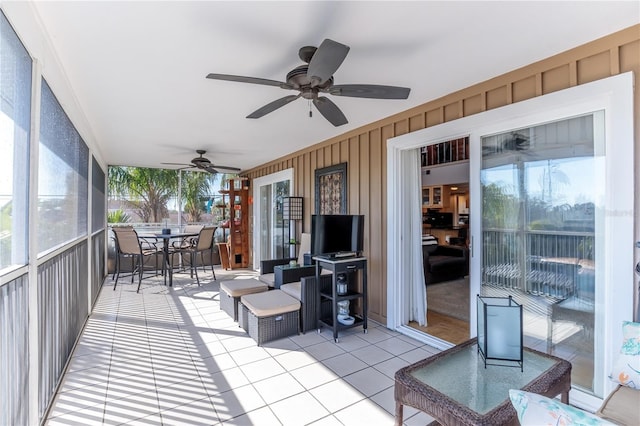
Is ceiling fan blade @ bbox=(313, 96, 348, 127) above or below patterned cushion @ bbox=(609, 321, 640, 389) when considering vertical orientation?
above

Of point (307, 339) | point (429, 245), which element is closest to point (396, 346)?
point (307, 339)

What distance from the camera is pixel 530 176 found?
2514 mm

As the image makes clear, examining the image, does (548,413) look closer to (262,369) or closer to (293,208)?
(262,369)

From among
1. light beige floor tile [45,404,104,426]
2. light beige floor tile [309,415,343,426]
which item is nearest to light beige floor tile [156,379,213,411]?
light beige floor tile [45,404,104,426]

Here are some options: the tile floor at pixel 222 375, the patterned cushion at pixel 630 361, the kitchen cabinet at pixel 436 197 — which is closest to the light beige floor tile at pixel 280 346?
the tile floor at pixel 222 375

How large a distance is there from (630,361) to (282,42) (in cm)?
274

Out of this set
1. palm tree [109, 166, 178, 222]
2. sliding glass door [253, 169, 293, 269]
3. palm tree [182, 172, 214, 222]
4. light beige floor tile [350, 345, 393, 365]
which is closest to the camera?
light beige floor tile [350, 345, 393, 365]

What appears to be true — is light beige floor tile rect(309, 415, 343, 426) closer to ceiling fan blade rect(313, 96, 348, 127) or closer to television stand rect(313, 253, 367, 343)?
television stand rect(313, 253, 367, 343)

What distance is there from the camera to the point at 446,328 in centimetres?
356

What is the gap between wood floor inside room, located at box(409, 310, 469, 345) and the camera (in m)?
3.28

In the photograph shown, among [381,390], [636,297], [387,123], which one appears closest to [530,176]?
[636,297]

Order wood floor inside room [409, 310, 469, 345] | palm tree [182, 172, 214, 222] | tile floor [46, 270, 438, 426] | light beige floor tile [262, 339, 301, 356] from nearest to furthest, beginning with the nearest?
tile floor [46, 270, 438, 426] < light beige floor tile [262, 339, 301, 356] < wood floor inside room [409, 310, 469, 345] < palm tree [182, 172, 214, 222]

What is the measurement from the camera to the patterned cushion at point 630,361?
1.59 metres

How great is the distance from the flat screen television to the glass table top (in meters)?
1.88
